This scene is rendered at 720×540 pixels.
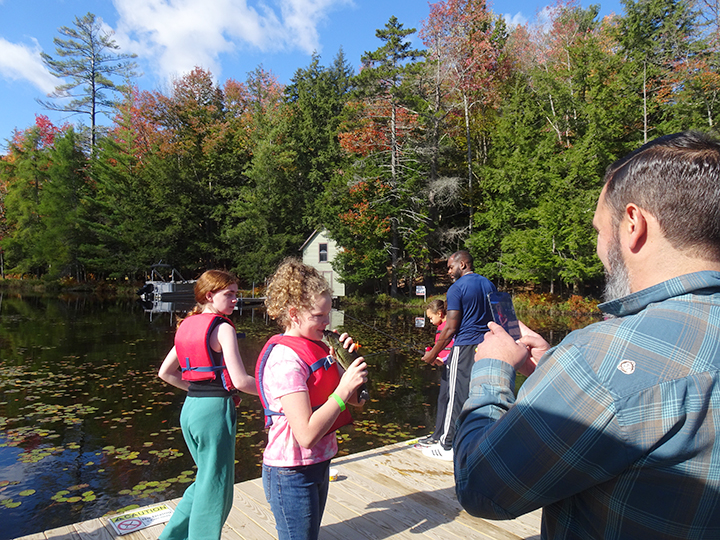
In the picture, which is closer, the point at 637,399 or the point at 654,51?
the point at 637,399

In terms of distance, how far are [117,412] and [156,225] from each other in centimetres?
3466

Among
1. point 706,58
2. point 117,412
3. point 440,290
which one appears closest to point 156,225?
point 440,290

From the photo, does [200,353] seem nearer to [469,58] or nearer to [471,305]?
[471,305]

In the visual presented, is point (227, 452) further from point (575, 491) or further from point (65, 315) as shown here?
point (65, 315)

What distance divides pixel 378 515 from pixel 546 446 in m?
2.95

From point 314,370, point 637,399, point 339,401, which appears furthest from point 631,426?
point 314,370

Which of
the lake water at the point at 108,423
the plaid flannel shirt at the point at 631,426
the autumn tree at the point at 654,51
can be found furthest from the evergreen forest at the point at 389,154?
the plaid flannel shirt at the point at 631,426

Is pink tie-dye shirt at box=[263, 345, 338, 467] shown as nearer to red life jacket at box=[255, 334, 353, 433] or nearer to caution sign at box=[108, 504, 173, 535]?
red life jacket at box=[255, 334, 353, 433]

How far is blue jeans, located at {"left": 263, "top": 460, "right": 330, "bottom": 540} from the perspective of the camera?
2.28 meters

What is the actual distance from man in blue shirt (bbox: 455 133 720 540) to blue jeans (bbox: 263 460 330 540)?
4.24ft

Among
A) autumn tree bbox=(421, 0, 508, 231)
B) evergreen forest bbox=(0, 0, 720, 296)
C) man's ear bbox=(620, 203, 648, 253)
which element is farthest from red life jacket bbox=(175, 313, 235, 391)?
autumn tree bbox=(421, 0, 508, 231)

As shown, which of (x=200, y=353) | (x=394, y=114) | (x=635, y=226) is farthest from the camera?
(x=394, y=114)

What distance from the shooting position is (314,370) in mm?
2309

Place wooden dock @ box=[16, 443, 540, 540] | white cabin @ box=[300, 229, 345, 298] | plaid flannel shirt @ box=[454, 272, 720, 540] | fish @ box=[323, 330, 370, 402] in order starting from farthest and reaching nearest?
white cabin @ box=[300, 229, 345, 298] < wooden dock @ box=[16, 443, 540, 540] < fish @ box=[323, 330, 370, 402] < plaid flannel shirt @ box=[454, 272, 720, 540]
